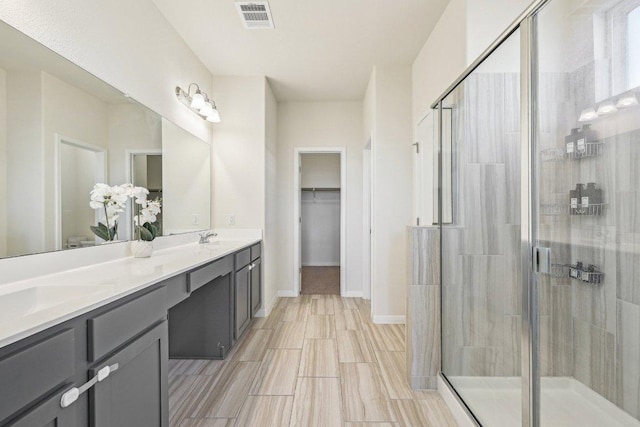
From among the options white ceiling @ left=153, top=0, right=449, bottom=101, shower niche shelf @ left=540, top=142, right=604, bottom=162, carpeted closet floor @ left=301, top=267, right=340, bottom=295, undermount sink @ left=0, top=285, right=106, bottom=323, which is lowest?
carpeted closet floor @ left=301, top=267, right=340, bottom=295

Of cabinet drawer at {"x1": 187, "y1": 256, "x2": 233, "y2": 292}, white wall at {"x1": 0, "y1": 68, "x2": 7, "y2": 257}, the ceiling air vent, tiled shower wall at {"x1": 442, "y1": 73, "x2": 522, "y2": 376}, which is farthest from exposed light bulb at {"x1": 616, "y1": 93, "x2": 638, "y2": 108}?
the ceiling air vent

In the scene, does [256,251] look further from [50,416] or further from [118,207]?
[50,416]

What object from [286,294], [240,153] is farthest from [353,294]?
[240,153]

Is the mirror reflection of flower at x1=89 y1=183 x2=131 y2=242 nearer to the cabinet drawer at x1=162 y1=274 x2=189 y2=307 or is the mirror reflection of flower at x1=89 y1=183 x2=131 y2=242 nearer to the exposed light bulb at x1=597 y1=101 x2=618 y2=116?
the cabinet drawer at x1=162 y1=274 x2=189 y2=307

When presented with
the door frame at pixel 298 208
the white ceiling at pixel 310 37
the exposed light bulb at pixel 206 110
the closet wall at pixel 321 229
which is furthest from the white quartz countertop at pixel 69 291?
the closet wall at pixel 321 229

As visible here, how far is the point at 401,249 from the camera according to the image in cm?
352

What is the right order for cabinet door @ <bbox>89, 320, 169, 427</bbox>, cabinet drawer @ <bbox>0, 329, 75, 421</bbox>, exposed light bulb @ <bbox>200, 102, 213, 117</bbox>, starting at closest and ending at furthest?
cabinet drawer @ <bbox>0, 329, 75, 421</bbox>, cabinet door @ <bbox>89, 320, 169, 427</bbox>, exposed light bulb @ <bbox>200, 102, 213, 117</bbox>

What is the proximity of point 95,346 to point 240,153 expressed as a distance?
286 cm

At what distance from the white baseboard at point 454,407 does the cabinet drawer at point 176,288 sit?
5.19 ft

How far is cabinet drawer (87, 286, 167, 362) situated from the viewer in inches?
39.5

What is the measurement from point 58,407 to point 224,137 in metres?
3.13

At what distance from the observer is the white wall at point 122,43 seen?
1.48 m

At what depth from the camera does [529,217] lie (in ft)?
4.13

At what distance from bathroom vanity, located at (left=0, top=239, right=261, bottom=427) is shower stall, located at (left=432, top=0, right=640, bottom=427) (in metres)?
1.45
